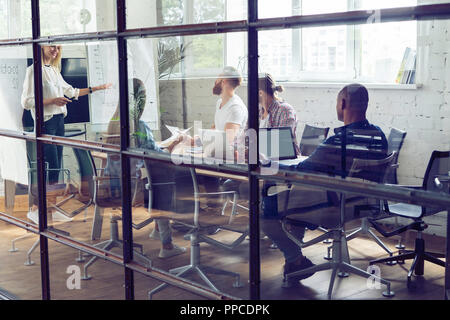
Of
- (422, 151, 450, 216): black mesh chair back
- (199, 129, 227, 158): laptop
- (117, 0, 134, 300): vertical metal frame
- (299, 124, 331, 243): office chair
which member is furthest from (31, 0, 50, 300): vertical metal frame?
(422, 151, 450, 216): black mesh chair back

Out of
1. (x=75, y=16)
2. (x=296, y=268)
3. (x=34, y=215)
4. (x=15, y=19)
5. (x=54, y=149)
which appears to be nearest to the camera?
(x=296, y=268)

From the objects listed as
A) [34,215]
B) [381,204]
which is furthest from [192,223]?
[34,215]

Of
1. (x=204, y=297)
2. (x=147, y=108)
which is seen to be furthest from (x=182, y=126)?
(x=204, y=297)

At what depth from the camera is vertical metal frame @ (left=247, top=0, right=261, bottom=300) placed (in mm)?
1474

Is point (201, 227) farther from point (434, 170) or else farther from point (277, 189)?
point (434, 170)

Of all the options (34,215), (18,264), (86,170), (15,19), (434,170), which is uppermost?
(15,19)

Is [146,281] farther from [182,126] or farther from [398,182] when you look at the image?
[398,182]

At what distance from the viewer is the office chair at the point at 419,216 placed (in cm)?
119

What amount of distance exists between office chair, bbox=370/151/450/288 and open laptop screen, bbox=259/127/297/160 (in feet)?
0.88

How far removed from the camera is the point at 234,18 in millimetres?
1545

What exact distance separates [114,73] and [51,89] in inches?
19.0

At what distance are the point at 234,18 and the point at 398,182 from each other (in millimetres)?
583

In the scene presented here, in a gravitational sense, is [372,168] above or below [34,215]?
above

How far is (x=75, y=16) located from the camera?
2.18m
